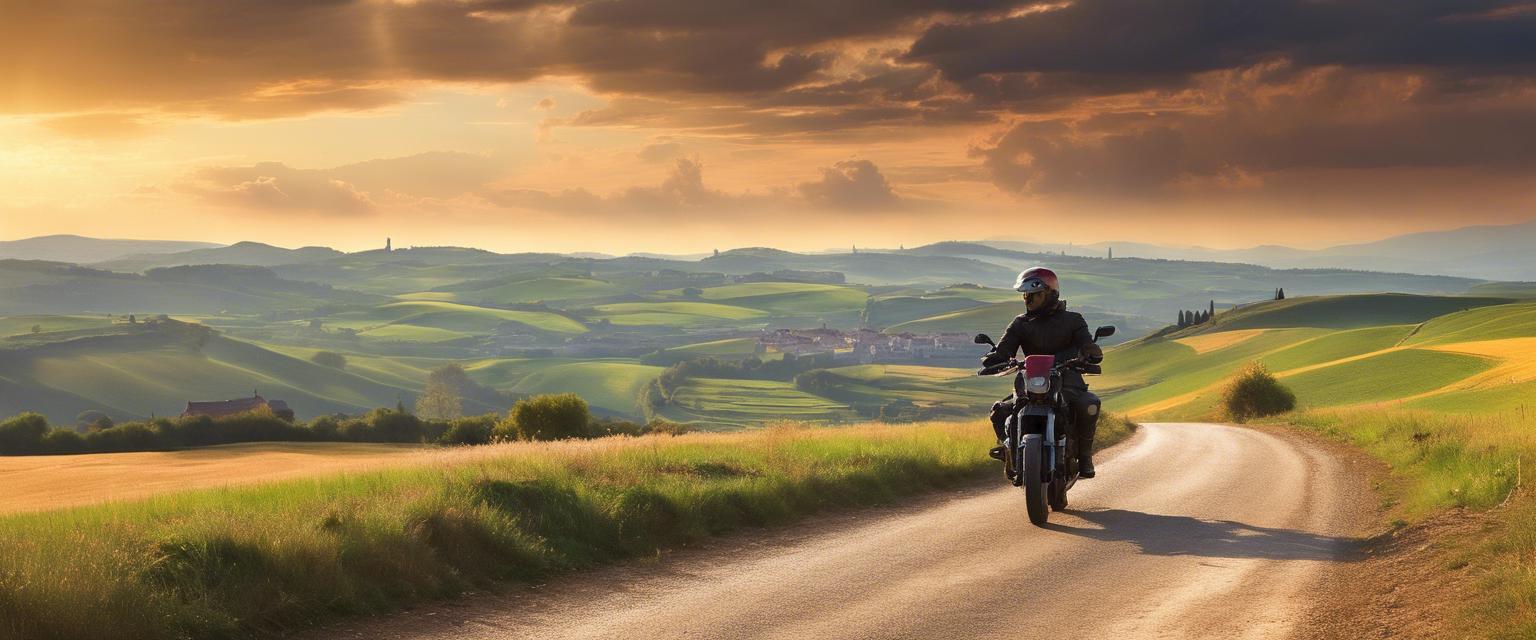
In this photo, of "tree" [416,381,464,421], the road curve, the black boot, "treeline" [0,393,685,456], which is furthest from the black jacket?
"tree" [416,381,464,421]

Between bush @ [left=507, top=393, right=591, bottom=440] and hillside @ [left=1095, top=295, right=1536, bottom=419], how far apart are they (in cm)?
3482

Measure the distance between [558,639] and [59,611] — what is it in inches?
145

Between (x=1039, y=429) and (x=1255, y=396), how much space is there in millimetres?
49914

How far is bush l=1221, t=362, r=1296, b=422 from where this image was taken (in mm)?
60344

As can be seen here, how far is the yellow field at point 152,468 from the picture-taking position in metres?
37.5

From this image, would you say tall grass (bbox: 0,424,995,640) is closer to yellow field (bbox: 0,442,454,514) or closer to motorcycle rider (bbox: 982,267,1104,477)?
motorcycle rider (bbox: 982,267,1104,477)

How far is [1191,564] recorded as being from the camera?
511 inches

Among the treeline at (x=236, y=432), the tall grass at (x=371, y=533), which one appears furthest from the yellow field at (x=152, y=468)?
the tall grass at (x=371, y=533)

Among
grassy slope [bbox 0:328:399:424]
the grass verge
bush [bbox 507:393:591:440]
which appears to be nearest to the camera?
the grass verge

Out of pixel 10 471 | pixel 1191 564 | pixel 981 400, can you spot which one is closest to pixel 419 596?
pixel 1191 564

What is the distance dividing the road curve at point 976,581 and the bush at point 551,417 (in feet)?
107

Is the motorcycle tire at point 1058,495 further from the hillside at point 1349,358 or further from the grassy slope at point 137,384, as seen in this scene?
the grassy slope at point 137,384

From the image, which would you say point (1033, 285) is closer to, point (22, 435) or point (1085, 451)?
point (1085, 451)

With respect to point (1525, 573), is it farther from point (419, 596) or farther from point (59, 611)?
point (59, 611)
